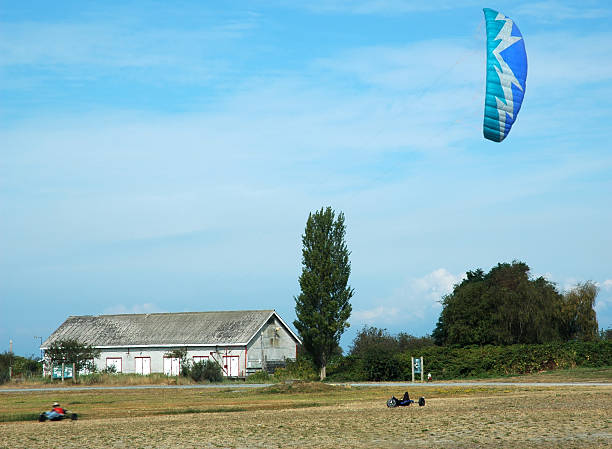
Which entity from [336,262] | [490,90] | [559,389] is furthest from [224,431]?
[336,262]

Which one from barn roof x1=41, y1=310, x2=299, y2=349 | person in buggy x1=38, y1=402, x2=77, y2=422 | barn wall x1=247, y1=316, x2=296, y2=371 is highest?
barn roof x1=41, y1=310, x2=299, y2=349

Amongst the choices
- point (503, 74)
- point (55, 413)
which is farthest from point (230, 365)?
point (503, 74)

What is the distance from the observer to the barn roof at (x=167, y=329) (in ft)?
203

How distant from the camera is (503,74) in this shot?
1054 inches

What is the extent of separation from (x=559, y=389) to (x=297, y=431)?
1794cm

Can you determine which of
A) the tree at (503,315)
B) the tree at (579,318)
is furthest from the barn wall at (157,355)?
the tree at (579,318)

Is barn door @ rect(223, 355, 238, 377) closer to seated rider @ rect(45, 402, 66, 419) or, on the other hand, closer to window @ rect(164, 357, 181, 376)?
window @ rect(164, 357, 181, 376)

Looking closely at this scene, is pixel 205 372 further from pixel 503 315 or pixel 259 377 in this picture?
pixel 503 315

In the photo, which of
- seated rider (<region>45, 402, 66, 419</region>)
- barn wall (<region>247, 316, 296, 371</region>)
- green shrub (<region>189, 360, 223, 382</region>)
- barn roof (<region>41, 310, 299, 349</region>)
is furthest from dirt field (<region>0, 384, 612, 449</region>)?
barn roof (<region>41, 310, 299, 349</region>)

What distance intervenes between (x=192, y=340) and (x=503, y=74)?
41013mm

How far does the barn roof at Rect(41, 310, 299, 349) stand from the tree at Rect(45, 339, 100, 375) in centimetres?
668

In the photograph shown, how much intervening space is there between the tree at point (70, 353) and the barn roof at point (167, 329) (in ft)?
21.9

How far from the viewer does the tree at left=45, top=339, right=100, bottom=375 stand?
56250mm

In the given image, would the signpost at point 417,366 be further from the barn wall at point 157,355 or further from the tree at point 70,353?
the tree at point 70,353
